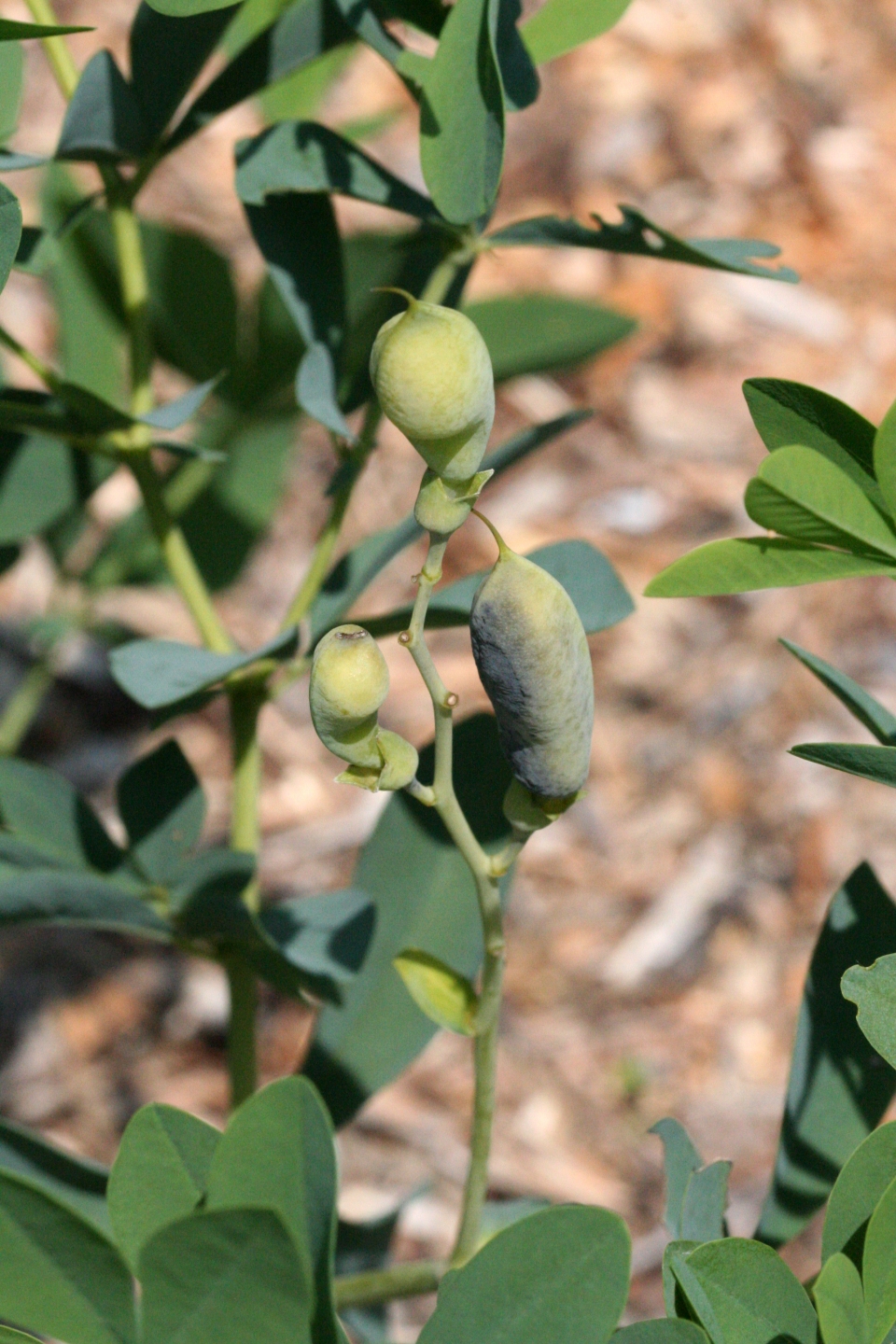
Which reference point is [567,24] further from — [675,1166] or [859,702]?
[675,1166]

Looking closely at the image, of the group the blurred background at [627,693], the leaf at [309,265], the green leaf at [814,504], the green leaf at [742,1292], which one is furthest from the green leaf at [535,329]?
the green leaf at [742,1292]

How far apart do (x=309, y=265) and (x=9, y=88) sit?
6.4 inches

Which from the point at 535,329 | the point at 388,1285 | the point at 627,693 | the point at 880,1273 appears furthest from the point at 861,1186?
the point at 627,693

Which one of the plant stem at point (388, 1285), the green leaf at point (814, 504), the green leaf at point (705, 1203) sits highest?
the green leaf at point (814, 504)

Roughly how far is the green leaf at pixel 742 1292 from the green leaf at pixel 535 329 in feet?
2.07

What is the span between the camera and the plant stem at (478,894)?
0.36 m

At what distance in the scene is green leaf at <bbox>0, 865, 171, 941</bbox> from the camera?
527mm

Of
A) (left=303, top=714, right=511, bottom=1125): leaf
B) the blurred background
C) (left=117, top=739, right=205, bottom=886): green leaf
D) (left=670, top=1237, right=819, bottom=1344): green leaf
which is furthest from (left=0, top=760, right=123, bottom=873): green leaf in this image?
the blurred background

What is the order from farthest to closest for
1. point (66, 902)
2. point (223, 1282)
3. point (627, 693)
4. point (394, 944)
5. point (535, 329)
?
point (627, 693) < point (535, 329) < point (394, 944) < point (66, 902) < point (223, 1282)

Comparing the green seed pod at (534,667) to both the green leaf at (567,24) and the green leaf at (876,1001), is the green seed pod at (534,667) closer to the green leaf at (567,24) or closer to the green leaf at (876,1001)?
the green leaf at (876,1001)

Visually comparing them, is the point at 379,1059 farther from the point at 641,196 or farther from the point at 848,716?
the point at 641,196

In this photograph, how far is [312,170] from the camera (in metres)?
0.53

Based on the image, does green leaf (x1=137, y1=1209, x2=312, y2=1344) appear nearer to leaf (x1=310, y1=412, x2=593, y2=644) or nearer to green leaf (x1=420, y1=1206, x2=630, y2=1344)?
green leaf (x1=420, y1=1206, x2=630, y2=1344)

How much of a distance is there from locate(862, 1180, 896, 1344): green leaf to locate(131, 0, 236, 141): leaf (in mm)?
477
